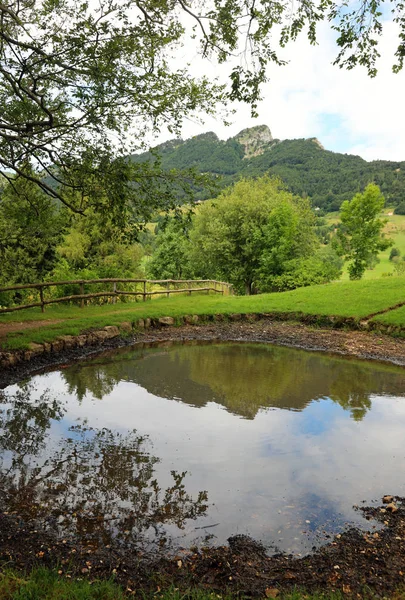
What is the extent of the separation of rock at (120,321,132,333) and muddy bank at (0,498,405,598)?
384 inches

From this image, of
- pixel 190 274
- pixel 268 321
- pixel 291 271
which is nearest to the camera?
pixel 268 321

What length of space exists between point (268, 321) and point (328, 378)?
7164mm

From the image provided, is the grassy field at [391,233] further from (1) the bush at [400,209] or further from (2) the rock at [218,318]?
(2) the rock at [218,318]

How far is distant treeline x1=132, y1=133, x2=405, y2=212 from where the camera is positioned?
81.2 metres

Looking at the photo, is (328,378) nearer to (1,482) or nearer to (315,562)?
(315,562)

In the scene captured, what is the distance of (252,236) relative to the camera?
33.9 m

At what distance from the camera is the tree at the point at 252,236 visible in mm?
32188

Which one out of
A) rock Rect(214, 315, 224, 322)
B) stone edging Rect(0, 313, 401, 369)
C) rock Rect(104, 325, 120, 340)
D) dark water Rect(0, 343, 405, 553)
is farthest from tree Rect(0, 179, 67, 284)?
dark water Rect(0, 343, 405, 553)

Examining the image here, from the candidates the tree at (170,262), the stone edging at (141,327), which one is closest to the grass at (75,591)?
the stone edging at (141,327)

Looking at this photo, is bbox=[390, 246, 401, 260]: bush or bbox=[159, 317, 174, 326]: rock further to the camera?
bbox=[390, 246, 401, 260]: bush

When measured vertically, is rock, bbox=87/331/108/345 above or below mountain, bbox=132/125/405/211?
below

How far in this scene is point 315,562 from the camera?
362cm

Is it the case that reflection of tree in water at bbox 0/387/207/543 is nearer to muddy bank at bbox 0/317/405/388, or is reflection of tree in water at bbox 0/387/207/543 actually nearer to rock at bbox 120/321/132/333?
muddy bank at bbox 0/317/405/388

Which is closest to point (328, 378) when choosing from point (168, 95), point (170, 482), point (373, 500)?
point (373, 500)
